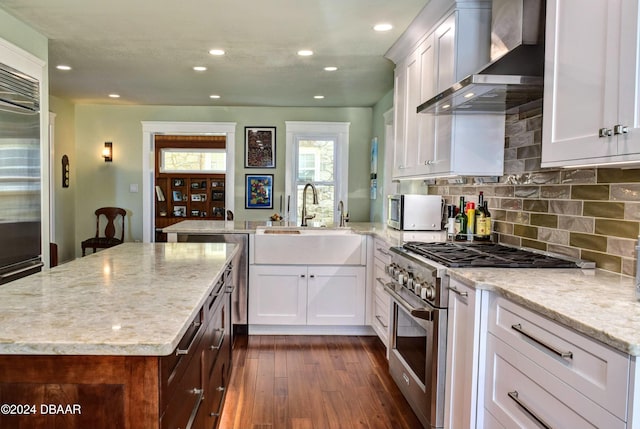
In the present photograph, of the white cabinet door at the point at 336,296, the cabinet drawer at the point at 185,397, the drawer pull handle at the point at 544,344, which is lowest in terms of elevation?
the white cabinet door at the point at 336,296

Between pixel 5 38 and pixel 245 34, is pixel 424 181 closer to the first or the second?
pixel 245 34

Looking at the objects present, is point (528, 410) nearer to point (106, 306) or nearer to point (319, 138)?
point (106, 306)

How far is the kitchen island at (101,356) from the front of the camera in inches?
42.9

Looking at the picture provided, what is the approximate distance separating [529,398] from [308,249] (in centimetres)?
254

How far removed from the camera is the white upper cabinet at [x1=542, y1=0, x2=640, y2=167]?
56.1 inches

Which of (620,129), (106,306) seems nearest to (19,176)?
(106,306)

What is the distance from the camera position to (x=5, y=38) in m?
3.19

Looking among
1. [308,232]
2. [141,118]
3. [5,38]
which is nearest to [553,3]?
[308,232]

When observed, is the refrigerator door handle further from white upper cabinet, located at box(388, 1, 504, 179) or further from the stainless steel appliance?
white upper cabinet, located at box(388, 1, 504, 179)

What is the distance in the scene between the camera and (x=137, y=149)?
6699mm

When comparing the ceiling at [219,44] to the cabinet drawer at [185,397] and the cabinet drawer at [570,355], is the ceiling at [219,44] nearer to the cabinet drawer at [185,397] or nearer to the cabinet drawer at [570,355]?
the cabinet drawer at [570,355]

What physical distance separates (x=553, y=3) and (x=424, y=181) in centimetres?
249

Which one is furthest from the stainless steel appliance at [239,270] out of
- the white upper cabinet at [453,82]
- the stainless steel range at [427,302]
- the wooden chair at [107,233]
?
the wooden chair at [107,233]

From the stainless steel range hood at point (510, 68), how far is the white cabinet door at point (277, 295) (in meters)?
1.95
